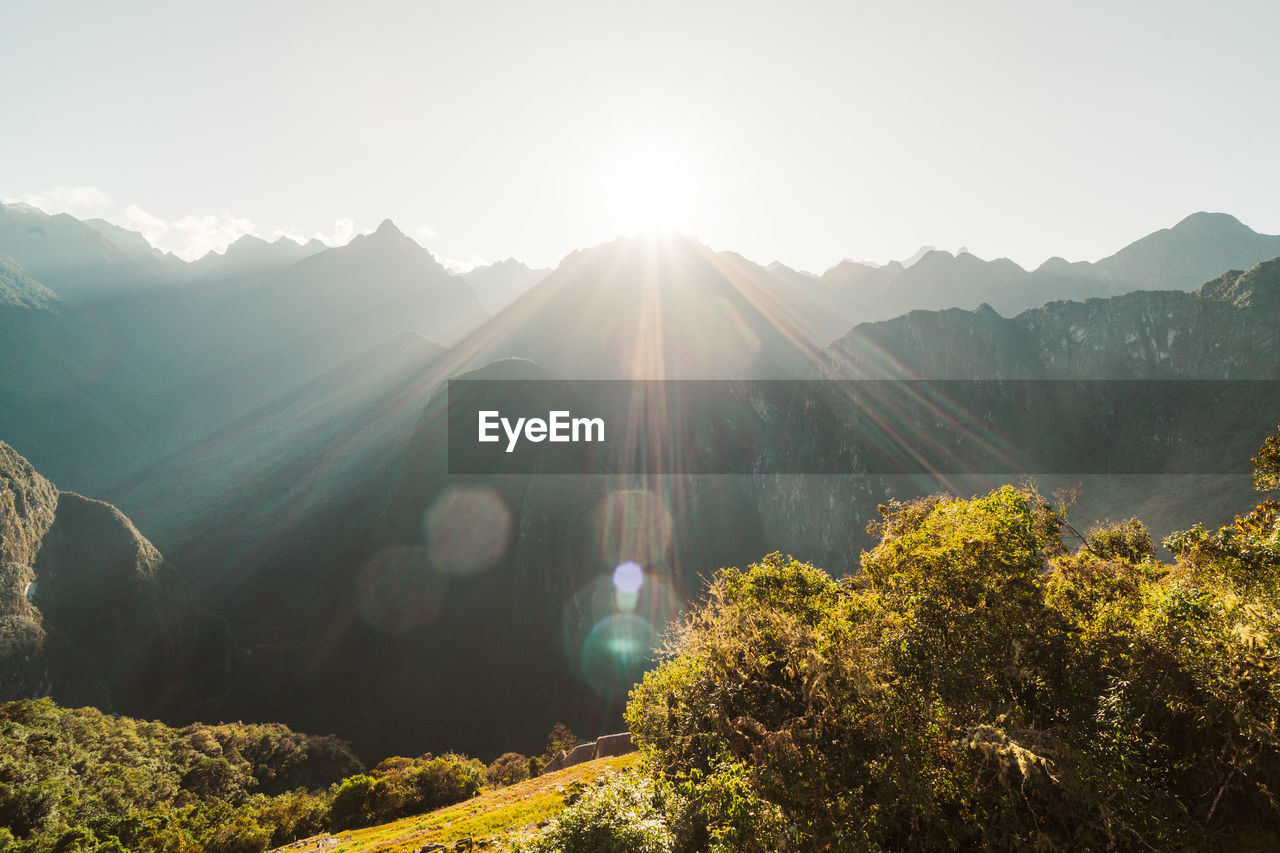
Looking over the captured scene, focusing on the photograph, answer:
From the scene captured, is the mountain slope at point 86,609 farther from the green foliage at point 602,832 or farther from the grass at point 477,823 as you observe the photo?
the green foliage at point 602,832

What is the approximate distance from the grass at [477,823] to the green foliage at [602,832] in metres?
8.55

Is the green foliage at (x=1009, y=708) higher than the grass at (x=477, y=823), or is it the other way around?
the green foliage at (x=1009, y=708)

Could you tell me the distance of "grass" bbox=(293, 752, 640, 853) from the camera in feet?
70.4

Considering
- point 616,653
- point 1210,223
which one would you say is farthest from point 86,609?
point 1210,223

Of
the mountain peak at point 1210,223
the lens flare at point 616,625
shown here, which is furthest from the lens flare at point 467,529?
the mountain peak at point 1210,223

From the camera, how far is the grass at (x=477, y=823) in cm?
2145

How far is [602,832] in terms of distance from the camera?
11953 mm

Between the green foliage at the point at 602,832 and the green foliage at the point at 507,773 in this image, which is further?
the green foliage at the point at 507,773

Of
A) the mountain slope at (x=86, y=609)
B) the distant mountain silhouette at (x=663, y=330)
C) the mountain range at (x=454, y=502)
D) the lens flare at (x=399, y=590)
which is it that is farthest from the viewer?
the distant mountain silhouette at (x=663, y=330)

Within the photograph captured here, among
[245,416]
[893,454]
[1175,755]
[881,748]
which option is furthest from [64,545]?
[893,454]

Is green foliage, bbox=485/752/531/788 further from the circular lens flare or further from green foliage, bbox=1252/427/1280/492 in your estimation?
green foliage, bbox=1252/427/1280/492

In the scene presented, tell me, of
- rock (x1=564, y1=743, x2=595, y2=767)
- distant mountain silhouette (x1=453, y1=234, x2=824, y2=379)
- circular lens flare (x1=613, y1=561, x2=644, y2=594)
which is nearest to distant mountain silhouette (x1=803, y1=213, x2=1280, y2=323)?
distant mountain silhouette (x1=453, y1=234, x2=824, y2=379)

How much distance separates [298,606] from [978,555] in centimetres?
14430

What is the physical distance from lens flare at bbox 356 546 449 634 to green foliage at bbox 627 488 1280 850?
4011 inches
